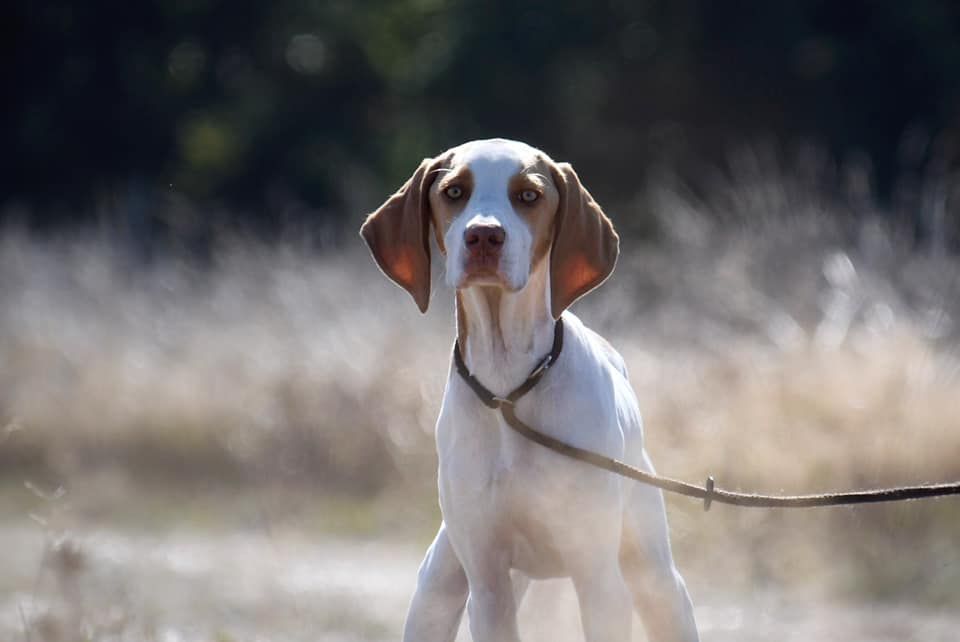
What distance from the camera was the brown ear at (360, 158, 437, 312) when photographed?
547 cm

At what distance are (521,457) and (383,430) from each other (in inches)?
267

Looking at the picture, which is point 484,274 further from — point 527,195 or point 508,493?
point 508,493

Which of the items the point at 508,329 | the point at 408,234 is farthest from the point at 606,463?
the point at 408,234

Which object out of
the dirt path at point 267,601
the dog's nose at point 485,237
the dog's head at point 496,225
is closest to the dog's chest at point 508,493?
the dog's head at point 496,225

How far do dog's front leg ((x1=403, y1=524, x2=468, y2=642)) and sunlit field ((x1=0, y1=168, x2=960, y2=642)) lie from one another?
140cm

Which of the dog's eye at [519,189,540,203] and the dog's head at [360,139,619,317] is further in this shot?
the dog's eye at [519,189,540,203]

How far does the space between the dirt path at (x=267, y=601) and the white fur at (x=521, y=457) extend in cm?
165

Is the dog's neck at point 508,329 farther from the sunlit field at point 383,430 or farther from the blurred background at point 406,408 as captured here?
the sunlit field at point 383,430

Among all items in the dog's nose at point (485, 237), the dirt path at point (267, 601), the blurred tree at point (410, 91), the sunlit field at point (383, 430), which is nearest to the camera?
the dog's nose at point (485, 237)

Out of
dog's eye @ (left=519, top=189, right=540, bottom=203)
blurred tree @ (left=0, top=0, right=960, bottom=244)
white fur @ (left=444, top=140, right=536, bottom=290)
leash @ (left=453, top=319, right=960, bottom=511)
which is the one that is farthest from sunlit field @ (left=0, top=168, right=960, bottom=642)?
blurred tree @ (left=0, top=0, right=960, bottom=244)

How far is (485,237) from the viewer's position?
16.7 ft

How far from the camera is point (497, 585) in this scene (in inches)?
213

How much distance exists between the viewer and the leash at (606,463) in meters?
5.27

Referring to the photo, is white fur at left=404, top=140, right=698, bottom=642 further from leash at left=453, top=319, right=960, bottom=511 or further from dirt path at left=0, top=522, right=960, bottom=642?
dirt path at left=0, top=522, right=960, bottom=642
